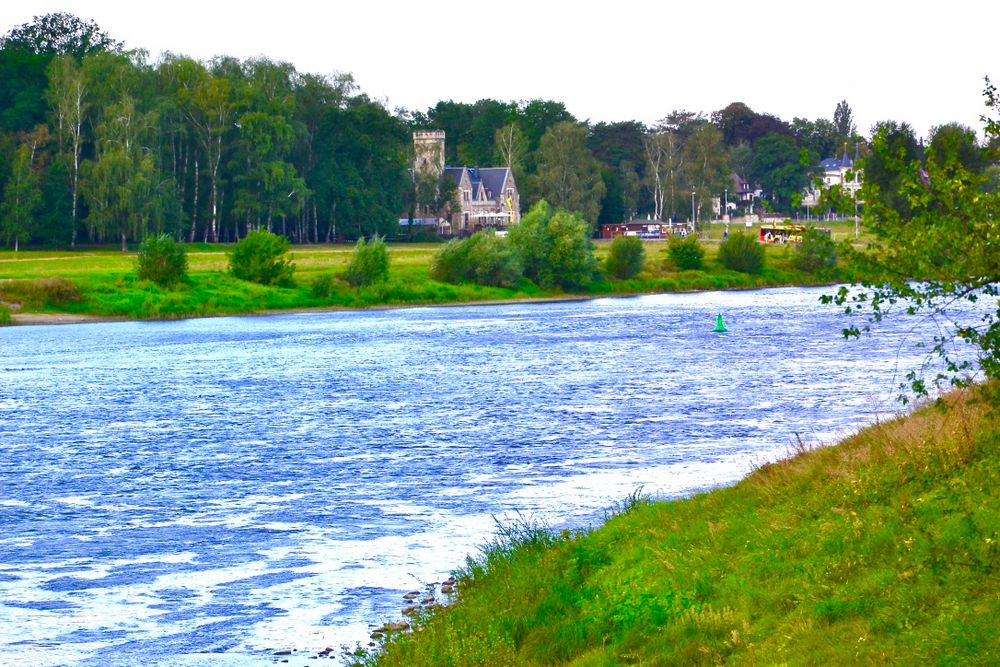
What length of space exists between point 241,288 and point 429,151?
8793 cm

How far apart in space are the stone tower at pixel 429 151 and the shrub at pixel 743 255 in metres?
54.9

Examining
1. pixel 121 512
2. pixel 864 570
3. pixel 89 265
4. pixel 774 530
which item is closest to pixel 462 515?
pixel 121 512

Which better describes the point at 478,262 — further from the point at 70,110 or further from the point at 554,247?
the point at 70,110

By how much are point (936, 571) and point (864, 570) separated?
45.5 inches

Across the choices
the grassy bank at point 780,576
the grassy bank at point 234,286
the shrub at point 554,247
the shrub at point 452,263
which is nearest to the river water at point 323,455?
the grassy bank at point 780,576

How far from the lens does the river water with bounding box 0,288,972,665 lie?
60.9 ft

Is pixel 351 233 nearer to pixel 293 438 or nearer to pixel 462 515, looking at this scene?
pixel 293 438

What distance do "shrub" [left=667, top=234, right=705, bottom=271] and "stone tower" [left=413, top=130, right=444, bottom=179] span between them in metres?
53.6

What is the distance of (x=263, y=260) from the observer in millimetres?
96938

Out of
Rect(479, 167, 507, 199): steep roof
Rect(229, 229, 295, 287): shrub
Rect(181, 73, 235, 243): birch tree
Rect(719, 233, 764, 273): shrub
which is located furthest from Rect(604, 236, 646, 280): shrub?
Rect(479, 167, 507, 199): steep roof

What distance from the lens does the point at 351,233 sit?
14300 centimetres

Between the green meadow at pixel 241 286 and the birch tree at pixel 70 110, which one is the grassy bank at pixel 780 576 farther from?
the birch tree at pixel 70 110

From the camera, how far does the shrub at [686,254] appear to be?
398 ft

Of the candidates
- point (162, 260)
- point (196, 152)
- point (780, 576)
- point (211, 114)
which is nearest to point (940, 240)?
point (780, 576)
